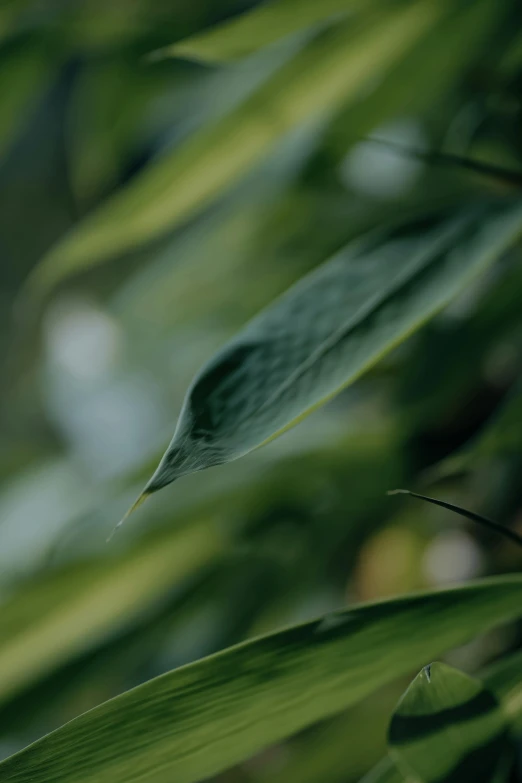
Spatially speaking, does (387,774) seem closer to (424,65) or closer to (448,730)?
(448,730)

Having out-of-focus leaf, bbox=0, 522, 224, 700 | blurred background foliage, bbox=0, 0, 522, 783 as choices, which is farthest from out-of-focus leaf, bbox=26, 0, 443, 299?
out-of-focus leaf, bbox=0, 522, 224, 700

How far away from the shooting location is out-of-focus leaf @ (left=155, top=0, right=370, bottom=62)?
27 centimetres

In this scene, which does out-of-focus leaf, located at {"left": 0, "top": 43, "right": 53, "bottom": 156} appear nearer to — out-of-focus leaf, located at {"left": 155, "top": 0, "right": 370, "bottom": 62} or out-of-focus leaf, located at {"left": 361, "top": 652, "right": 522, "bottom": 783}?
out-of-focus leaf, located at {"left": 155, "top": 0, "right": 370, "bottom": 62}

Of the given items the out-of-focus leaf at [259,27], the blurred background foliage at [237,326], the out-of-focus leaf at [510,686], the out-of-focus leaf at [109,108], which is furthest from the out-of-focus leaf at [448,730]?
the out-of-focus leaf at [109,108]

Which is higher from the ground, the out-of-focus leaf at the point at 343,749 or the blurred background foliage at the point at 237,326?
the blurred background foliage at the point at 237,326

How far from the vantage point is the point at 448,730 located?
0.56ft

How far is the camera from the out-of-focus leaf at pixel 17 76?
324 mm

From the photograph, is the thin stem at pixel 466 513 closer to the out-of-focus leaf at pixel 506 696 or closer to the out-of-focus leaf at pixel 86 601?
the out-of-focus leaf at pixel 506 696

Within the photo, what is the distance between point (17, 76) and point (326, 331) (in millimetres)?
216

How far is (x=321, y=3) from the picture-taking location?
28 cm

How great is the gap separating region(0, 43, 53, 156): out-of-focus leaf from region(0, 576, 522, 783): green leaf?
268mm

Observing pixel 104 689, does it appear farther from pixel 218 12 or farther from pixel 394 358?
pixel 218 12

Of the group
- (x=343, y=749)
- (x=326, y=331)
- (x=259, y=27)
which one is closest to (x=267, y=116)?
(x=259, y=27)

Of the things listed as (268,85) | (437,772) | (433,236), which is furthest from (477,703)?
(268,85)
